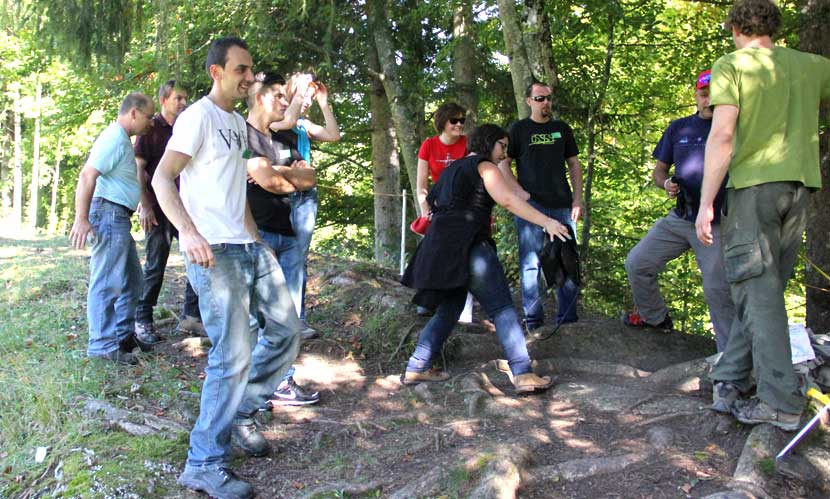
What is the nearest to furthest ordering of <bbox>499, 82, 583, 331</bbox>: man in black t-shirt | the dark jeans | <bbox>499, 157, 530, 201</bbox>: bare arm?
<bbox>499, 157, 530, 201</bbox>: bare arm → the dark jeans → <bbox>499, 82, 583, 331</bbox>: man in black t-shirt

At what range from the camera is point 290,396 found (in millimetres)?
5086

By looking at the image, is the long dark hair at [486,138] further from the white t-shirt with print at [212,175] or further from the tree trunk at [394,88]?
the tree trunk at [394,88]

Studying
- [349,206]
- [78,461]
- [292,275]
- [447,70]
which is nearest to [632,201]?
[447,70]

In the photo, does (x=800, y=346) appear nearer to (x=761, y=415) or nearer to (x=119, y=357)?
(x=761, y=415)

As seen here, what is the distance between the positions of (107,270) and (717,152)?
4.32 metres

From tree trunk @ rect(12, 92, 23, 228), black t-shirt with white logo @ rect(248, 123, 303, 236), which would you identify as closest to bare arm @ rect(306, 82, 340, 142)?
black t-shirt with white logo @ rect(248, 123, 303, 236)

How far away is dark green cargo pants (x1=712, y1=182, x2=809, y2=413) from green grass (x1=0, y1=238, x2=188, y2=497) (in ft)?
10.6

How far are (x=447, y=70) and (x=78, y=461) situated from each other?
8.65 m

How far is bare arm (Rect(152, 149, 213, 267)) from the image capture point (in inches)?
138

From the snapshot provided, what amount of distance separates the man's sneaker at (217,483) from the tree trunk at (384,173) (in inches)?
347

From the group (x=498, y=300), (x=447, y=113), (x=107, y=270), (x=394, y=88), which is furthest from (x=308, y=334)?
(x=394, y=88)

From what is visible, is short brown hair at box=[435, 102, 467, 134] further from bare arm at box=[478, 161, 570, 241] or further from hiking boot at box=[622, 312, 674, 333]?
hiking boot at box=[622, 312, 674, 333]

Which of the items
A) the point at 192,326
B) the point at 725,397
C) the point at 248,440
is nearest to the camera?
the point at 248,440

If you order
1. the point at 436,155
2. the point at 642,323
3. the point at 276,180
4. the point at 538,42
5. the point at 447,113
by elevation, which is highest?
the point at 538,42
